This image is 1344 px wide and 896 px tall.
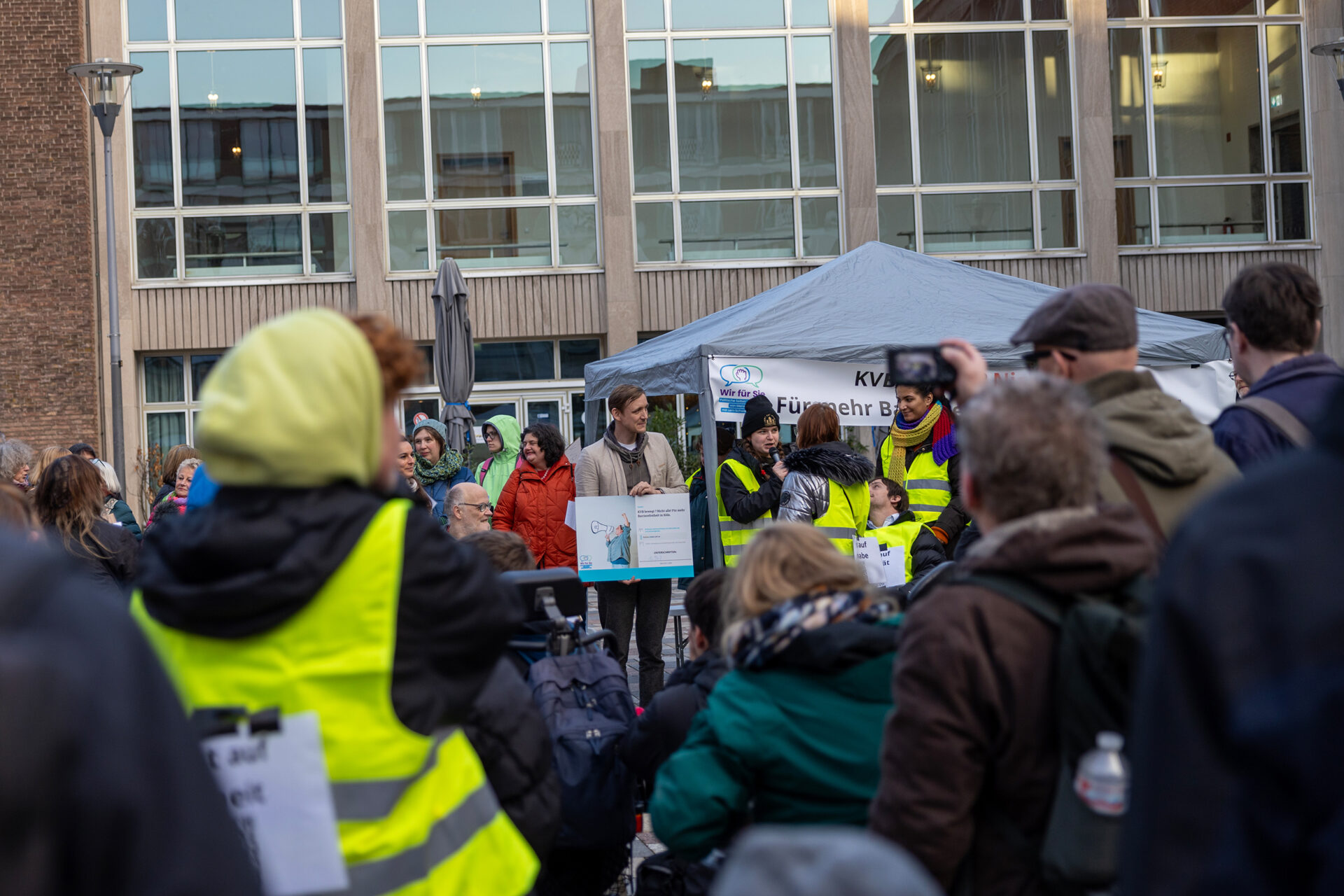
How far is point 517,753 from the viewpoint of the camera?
102 inches

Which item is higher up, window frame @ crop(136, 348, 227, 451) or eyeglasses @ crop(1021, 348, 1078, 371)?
window frame @ crop(136, 348, 227, 451)

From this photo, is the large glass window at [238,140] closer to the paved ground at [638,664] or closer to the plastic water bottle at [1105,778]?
the paved ground at [638,664]

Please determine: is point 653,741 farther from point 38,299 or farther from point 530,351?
point 38,299

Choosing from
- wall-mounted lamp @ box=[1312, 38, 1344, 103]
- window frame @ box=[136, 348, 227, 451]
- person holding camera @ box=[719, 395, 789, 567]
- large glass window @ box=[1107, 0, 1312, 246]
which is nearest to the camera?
person holding camera @ box=[719, 395, 789, 567]

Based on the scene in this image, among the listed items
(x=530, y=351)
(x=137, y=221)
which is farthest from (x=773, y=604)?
(x=137, y=221)

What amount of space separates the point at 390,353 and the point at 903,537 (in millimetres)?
4947

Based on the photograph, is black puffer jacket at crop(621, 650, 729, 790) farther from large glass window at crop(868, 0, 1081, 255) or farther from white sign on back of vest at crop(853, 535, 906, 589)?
large glass window at crop(868, 0, 1081, 255)

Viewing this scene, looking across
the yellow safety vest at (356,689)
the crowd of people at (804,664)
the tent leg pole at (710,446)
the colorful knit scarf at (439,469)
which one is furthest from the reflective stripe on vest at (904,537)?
the yellow safety vest at (356,689)

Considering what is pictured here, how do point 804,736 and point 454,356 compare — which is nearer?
point 804,736

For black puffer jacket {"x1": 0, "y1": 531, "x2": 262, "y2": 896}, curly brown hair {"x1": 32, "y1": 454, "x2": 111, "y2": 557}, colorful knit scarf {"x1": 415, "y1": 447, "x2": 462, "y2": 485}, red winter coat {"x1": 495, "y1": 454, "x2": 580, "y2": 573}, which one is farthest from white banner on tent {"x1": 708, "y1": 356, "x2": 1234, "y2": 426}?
black puffer jacket {"x1": 0, "y1": 531, "x2": 262, "y2": 896}

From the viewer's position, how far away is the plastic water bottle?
196cm

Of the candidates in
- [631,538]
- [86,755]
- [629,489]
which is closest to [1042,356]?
[86,755]

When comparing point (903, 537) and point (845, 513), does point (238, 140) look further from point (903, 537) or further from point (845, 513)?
point (903, 537)

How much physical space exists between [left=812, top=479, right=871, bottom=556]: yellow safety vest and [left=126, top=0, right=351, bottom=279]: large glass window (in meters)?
14.6
